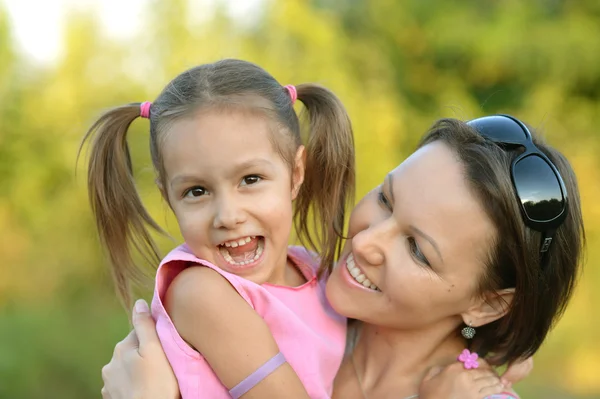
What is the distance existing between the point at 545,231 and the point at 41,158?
6.09 meters

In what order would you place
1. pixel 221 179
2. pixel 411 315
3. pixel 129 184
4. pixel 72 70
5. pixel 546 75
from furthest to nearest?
1. pixel 546 75
2. pixel 72 70
3. pixel 129 184
4. pixel 411 315
5. pixel 221 179

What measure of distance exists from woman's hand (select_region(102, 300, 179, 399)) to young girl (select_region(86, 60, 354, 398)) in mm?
52

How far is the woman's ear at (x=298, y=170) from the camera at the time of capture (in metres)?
2.56

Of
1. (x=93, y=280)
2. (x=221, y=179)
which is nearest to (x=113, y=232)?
(x=221, y=179)

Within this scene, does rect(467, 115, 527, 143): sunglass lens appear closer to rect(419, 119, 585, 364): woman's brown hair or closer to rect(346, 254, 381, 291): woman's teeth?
rect(419, 119, 585, 364): woman's brown hair

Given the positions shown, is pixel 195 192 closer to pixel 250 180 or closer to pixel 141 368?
pixel 250 180

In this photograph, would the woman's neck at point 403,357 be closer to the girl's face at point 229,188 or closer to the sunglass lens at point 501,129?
the girl's face at point 229,188

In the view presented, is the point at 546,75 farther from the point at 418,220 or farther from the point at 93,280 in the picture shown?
the point at 418,220

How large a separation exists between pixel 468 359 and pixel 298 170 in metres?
0.89

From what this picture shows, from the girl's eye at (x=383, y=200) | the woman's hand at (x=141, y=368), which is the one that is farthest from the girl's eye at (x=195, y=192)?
the girl's eye at (x=383, y=200)

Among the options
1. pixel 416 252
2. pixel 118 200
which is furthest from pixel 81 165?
pixel 416 252

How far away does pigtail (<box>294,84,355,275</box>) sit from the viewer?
272cm

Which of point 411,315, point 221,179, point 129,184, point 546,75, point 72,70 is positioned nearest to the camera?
point 221,179

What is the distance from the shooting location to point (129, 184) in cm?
272
